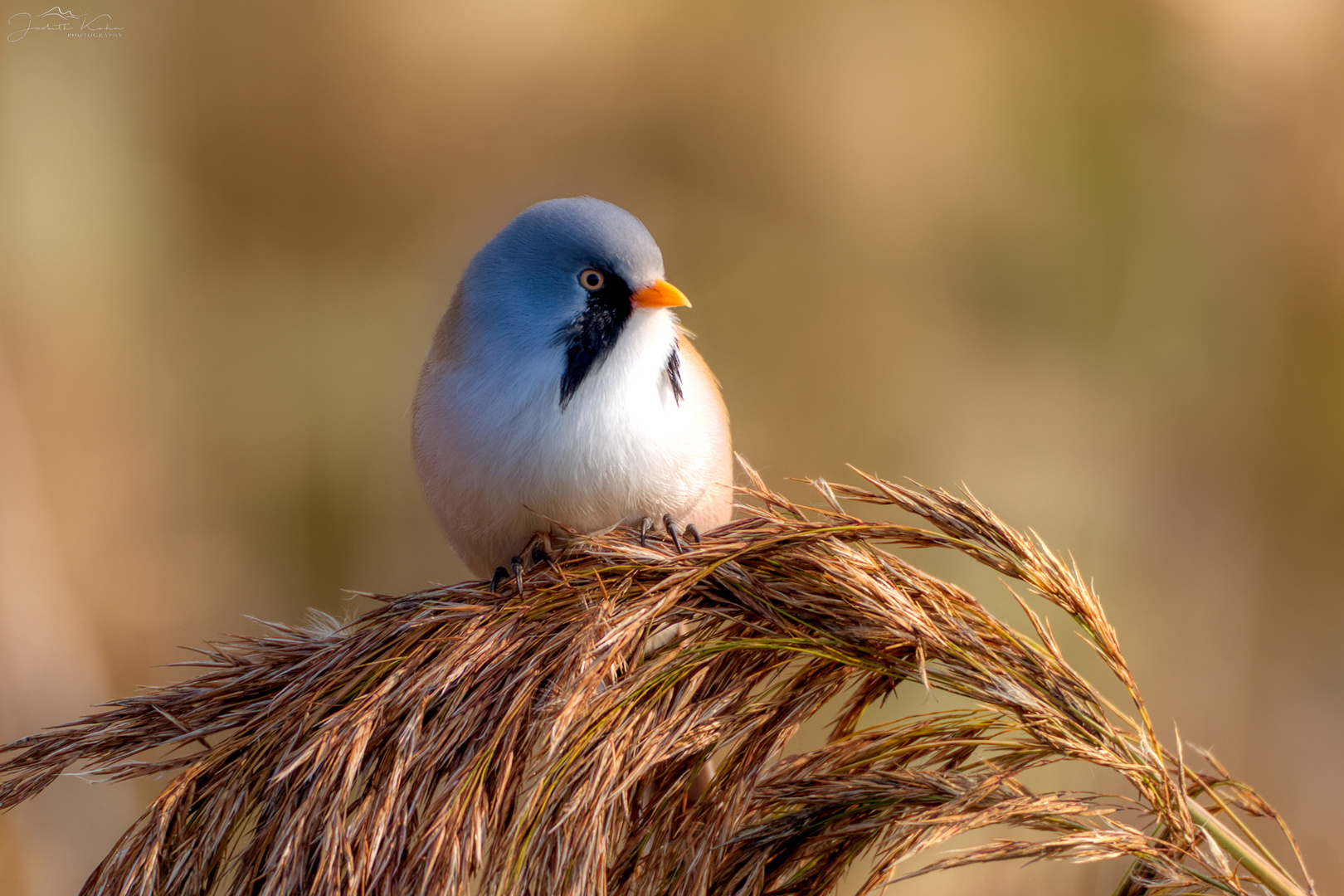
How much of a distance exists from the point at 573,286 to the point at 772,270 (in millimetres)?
2206

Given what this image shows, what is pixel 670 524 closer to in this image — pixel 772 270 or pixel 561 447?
pixel 561 447

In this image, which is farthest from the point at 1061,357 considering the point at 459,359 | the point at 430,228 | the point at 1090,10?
the point at 459,359

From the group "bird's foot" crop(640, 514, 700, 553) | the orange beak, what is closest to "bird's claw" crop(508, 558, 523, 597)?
"bird's foot" crop(640, 514, 700, 553)

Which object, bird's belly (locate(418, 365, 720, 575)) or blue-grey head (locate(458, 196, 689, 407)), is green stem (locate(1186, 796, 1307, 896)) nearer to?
bird's belly (locate(418, 365, 720, 575))

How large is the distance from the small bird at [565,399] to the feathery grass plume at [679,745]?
246 mm

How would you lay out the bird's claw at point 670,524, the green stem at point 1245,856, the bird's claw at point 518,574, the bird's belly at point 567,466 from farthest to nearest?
the bird's claw at point 670,524, the bird's belly at point 567,466, the bird's claw at point 518,574, the green stem at point 1245,856

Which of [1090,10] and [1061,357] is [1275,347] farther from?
[1090,10]

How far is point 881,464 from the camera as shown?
3.67 m

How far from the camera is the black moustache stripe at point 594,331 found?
156 centimetres

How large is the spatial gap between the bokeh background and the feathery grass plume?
241 centimetres

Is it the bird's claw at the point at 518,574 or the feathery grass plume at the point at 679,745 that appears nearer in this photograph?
the feathery grass plume at the point at 679,745
